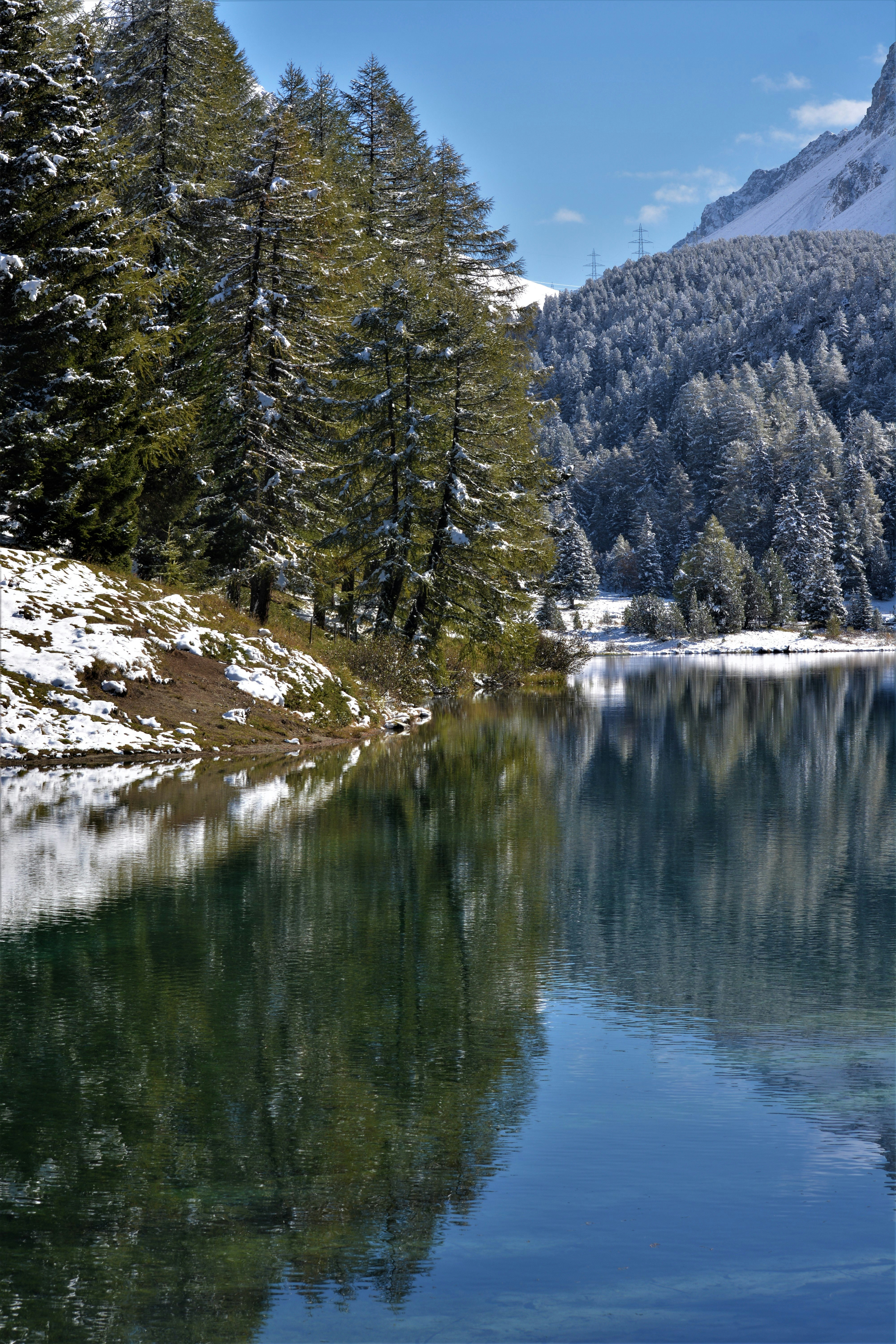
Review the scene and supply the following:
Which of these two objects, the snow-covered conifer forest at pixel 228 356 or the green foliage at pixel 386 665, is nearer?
the snow-covered conifer forest at pixel 228 356

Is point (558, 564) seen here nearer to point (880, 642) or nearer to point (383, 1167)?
point (880, 642)

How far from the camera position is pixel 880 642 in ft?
396

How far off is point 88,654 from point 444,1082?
54.4 feet

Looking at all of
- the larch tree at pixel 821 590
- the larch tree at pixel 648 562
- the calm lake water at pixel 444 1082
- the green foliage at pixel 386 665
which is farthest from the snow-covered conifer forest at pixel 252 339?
the larch tree at pixel 648 562

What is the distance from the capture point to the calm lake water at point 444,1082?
4.24m

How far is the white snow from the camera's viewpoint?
786 inches

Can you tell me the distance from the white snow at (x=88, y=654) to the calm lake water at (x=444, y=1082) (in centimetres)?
595

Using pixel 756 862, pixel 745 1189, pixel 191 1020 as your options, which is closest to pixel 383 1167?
pixel 745 1189

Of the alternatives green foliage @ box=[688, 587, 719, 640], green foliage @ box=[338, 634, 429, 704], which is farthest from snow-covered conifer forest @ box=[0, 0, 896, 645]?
green foliage @ box=[688, 587, 719, 640]

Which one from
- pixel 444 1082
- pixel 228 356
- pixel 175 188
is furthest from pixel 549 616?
pixel 444 1082

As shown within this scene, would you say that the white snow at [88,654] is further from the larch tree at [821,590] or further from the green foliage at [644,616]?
the larch tree at [821,590]

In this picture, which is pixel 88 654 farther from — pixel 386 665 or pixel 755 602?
pixel 755 602

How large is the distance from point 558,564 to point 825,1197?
452 ft

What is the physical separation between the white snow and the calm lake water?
595 centimetres
